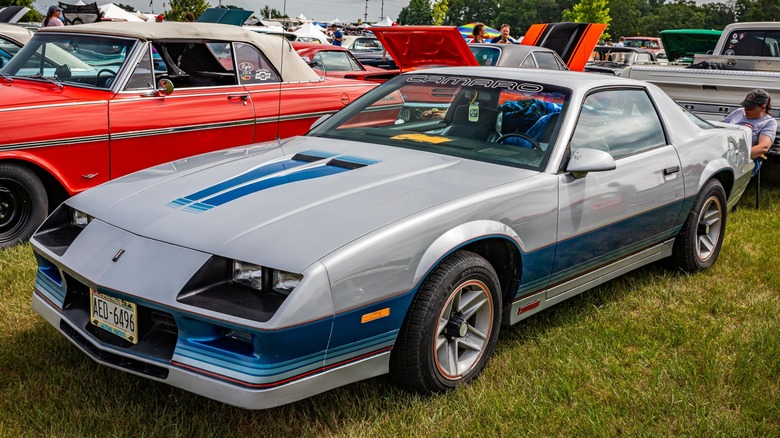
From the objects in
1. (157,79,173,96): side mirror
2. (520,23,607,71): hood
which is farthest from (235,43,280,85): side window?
(520,23,607,71): hood

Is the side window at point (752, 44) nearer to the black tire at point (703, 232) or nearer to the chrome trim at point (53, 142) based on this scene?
the black tire at point (703, 232)

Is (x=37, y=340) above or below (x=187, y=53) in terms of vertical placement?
below

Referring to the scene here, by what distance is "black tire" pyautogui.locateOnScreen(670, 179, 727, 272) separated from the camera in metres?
4.86

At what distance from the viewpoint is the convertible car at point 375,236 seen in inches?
104

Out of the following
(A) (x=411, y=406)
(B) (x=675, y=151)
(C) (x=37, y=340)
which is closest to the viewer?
(A) (x=411, y=406)

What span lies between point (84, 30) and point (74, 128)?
117 cm

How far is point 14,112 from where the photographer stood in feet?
16.1

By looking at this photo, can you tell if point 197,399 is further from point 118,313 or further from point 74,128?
point 74,128

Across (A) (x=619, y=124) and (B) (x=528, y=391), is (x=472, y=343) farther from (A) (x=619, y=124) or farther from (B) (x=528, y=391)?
(A) (x=619, y=124)

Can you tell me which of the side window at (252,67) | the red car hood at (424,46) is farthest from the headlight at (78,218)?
the red car hood at (424,46)

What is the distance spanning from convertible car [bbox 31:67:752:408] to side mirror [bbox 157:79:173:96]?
1.69m

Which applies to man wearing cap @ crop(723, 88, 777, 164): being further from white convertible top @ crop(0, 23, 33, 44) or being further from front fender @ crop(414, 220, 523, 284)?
white convertible top @ crop(0, 23, 33, 44)

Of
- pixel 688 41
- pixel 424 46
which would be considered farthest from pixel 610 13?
pixel 424 46

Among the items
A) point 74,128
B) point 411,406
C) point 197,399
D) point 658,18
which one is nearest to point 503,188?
point 411,406
